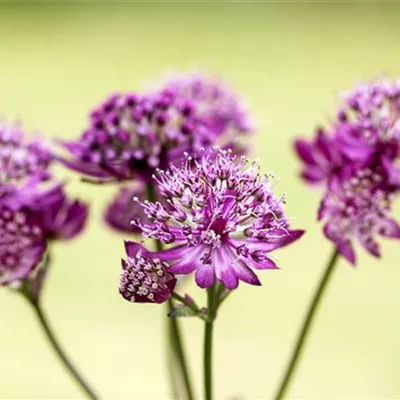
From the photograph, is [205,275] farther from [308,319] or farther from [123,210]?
[123,210]

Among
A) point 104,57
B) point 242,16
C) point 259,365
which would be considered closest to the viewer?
point 259,365

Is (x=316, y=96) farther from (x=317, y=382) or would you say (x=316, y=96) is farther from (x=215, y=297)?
(x=215, y=297)

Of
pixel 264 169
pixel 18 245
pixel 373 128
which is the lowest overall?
pixel 264 169

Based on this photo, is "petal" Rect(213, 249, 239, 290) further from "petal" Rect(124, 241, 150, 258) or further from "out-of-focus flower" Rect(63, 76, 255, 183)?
"out-of-focus flower" Rect(63, 76, 255, 183)

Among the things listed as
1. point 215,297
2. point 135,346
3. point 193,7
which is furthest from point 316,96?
point 215,297

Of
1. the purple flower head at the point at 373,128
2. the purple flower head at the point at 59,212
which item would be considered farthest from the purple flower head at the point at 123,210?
the purple flower head at the point at 373,128

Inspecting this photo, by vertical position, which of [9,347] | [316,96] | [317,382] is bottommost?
[9,347]

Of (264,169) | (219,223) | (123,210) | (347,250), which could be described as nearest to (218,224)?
(219,223)
